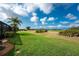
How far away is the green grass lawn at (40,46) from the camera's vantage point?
2797mm

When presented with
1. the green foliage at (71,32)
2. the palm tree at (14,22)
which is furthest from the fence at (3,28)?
the green foliage at (71,32)

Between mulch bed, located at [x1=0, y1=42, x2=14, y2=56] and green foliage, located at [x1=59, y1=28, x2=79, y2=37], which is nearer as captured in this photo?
mulch bed, located at [x1=0, y1=42, x2=14, y2=56]

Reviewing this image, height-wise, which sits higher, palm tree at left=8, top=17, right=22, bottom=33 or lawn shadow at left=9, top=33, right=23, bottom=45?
palm tree at left=8, top=17, right=22, bottom=33

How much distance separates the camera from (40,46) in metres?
2.84

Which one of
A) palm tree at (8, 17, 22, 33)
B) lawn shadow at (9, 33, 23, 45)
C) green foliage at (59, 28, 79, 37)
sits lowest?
lawn shadow at (9, 33, 23, 45)

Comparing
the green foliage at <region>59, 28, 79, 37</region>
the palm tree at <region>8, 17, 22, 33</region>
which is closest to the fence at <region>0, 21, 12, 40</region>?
the palm tree at <region>8, 17, 22, 33</region>

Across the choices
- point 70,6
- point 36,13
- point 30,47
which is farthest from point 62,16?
point 30,47

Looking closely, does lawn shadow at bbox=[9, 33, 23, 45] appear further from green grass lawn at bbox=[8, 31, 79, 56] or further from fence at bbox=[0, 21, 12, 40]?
fence at bbox=[0, 21, 12, 40]

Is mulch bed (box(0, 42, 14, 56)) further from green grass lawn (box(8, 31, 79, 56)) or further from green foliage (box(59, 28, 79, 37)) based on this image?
green foliage (box(59, 28, 79, 37))

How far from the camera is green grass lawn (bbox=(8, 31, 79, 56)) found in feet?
9.18

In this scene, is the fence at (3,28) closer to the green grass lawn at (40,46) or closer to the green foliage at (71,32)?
the green grass lawn at (40,46)

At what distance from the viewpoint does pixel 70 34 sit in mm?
2906

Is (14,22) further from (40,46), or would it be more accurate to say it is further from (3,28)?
(40,46)

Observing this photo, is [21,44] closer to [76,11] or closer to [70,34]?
[70,34]
